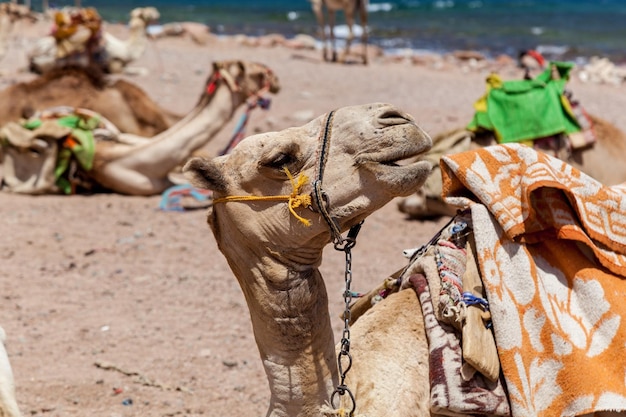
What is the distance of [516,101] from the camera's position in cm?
659

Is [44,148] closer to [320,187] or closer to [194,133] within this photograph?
[194,133]

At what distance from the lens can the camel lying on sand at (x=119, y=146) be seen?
833cm

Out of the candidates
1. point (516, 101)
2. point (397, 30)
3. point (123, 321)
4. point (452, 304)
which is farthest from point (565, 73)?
point (397, 30)

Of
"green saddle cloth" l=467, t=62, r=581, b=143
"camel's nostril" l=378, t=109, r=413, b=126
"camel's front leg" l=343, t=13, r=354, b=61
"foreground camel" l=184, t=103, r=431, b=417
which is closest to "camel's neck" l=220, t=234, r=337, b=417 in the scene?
"foreground camel" l=184, t=103, r=431, b=417

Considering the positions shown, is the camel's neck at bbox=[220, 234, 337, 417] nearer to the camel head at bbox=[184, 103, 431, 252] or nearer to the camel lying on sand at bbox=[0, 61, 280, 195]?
the camel head at bbox=[184, 103, 431, 252]

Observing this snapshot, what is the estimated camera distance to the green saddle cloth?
6.50 m

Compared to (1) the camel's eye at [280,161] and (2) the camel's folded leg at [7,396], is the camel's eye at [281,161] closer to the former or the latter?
(1) the camel's eye at [280,161]

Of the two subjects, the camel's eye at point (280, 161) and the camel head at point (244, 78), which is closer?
the camel's eye at point (280, 161)

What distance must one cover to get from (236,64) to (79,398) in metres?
4.45

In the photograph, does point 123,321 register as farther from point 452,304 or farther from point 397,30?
point 397,30

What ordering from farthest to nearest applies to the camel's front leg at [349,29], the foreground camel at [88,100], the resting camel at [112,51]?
the camel's front leg at [349,29], the resting camel at [112,51], the foreground camel at [88,100]

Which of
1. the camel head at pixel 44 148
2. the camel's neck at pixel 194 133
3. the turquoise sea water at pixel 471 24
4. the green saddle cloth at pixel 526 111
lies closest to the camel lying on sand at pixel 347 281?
the green saddle cloth at pixel 526 111

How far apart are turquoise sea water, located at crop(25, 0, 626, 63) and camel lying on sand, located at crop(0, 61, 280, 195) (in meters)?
15.6

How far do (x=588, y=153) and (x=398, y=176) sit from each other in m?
4.37
